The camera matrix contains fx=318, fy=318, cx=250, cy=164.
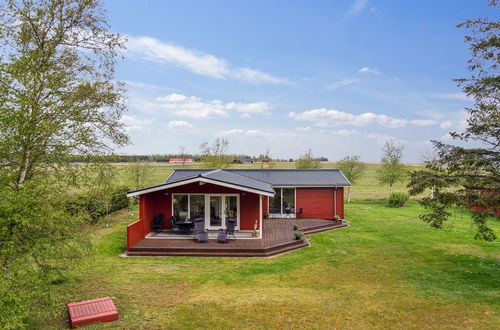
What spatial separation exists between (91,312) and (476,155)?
37.6 feet

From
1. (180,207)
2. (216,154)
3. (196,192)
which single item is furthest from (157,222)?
(216,154)

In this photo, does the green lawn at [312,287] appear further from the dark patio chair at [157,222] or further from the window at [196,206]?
the window at [196,206]

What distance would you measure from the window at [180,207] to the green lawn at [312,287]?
2874mm

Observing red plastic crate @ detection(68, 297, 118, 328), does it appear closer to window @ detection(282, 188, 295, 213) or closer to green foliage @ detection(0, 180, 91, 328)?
green foliage @ detection(0, 180, 91, 328)

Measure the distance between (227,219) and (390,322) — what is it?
32.8 feet

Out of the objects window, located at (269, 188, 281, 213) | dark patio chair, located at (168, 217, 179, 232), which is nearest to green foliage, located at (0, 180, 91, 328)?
dark patio chair, located at (168, 217, 179, 232)

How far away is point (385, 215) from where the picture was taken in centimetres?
2372

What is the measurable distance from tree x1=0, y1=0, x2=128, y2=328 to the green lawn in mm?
2208

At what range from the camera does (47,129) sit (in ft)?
21.5

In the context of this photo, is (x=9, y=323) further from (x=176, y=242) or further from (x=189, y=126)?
(x=189, y=126)

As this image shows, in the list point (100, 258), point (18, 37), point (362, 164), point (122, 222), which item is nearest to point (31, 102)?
point (18, 37)

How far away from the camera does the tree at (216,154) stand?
34.0 metres

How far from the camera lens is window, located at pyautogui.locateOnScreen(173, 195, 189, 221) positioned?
16469 mm

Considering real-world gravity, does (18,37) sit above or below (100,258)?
above
